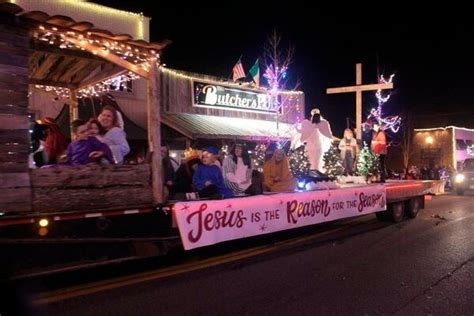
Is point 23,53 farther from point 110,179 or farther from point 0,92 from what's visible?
point 110,179

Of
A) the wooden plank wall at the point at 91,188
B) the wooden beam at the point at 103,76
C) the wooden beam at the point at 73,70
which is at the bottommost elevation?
the wooden plank wall at the point at 91,188

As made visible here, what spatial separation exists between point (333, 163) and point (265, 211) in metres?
7.36

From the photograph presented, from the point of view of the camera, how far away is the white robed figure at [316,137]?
549 inches

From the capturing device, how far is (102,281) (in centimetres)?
663

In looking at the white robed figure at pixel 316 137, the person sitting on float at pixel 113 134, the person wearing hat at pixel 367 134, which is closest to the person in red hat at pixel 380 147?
the white robed figure at pixel 316 137

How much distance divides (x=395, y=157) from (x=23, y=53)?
3984 cm

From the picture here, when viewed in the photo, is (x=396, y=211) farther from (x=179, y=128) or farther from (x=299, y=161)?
(x=179, y=128)

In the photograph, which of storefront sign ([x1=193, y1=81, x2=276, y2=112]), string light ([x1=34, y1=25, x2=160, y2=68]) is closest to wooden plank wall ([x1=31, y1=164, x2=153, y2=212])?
string light ([x1=34, y1=25, x2=160, y2=68])

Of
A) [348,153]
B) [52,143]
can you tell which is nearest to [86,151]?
[52,143]

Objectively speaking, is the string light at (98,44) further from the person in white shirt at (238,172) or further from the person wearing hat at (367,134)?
the person wearing hat at (367,134)

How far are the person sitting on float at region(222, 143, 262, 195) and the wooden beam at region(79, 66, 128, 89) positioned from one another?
265 centimetres

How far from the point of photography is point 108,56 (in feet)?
22.9

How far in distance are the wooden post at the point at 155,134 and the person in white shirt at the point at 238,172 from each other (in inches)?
95.0

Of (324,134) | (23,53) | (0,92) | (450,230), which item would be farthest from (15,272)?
(324,134)
